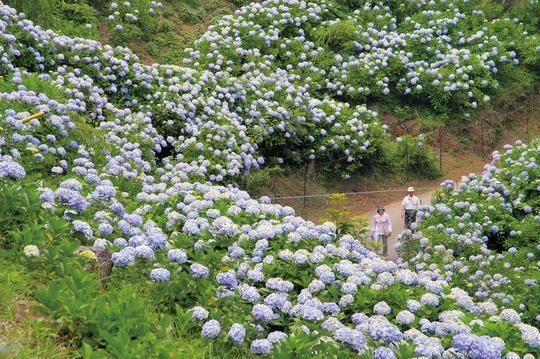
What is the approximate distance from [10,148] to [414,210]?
21.8ft

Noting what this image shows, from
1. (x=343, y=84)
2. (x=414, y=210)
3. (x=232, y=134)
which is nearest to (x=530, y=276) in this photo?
(x=414, y=210)

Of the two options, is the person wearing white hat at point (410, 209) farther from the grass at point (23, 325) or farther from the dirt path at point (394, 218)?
the grass at point (23, 325)

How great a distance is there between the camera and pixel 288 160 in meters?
14.8

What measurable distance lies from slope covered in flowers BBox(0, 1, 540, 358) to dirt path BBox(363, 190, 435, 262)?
69cm

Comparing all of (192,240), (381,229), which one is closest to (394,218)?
(381,229)

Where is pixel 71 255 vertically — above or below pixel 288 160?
above

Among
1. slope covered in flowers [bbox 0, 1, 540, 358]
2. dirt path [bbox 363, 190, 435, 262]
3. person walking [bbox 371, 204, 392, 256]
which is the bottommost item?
dirt path [bbox 363, 190, 435, 262]

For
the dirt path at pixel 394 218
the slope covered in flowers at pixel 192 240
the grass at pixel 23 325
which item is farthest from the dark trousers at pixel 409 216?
the grass at pixel 23 325

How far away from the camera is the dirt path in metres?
11.9

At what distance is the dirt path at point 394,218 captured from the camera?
11.9 meters

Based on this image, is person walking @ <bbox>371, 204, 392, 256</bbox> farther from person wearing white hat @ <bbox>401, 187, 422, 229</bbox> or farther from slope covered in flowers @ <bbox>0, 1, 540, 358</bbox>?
person wearing white hat @ <bbox>401, 187, 422, 229</bbox>

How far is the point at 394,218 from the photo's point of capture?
1343cm

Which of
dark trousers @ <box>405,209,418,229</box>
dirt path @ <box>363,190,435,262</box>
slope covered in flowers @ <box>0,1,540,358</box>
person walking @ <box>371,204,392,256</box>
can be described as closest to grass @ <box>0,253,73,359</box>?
slope covered in flowers @ <box>0,1,540,358</box>

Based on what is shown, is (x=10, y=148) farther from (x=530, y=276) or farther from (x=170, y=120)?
(x=530, y=276)
